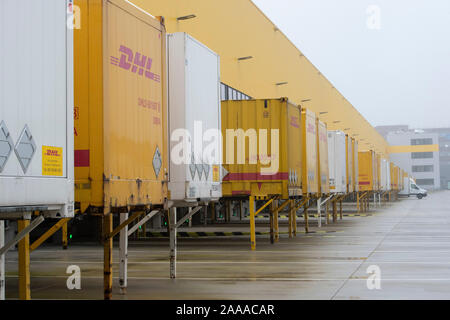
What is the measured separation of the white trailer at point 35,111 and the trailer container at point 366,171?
38.8 metres

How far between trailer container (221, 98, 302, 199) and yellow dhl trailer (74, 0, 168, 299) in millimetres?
8295

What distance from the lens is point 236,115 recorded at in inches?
712

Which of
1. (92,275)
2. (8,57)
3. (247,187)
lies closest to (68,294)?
(92,275)

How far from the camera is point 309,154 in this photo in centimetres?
2195

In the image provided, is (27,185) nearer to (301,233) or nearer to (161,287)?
(161,287)

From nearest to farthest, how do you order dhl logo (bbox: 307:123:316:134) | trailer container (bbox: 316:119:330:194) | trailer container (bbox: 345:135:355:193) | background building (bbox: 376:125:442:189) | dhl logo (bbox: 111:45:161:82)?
dhl logo (bbox: 111:45:161:82) → dhl logo (bbox: 307:123:316:134) → trailer container (bbox: 316:119:330:194) → trailer container (bbox: 345:135:355:193) → background building (bbox: 376:125:442:189)

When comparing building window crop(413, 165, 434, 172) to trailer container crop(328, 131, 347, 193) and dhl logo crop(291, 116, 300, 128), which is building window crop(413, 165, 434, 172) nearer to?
trailer container crop(328, 131, 347, 193)

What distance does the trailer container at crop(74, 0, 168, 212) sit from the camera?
8.19 meters

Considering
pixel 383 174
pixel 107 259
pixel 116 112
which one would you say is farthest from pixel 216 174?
pixel 383 174

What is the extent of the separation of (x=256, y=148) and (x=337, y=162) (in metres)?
13.1

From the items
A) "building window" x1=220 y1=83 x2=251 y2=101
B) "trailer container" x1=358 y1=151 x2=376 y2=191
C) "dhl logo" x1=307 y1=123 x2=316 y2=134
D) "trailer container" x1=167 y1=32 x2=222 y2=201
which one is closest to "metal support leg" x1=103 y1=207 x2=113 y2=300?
"trailer container" x1=167 y1=32 x2=222 y2=201

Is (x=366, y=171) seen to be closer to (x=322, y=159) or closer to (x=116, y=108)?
(x=322, y=159)

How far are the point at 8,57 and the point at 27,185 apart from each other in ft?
3.85
